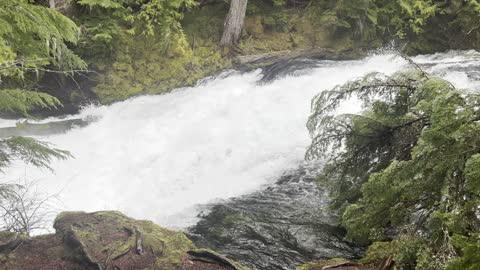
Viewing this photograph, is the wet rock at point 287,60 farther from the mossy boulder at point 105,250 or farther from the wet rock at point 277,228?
the mossy boulder at point 105,250

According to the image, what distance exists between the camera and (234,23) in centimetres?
Answer: 1353

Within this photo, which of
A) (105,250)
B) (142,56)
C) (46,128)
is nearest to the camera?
(105,250)

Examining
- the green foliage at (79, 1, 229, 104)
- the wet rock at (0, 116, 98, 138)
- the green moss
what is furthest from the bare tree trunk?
the green moss

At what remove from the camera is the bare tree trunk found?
43.8 feet

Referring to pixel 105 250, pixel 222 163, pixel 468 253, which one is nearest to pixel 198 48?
pixel 222 163

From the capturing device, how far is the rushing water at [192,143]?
819cm

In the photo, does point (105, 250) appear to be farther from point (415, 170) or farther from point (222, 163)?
point (222, 163)

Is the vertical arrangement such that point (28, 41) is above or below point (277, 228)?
above

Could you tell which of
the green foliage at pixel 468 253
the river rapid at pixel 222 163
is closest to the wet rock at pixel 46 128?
the river rapid at pixel 222 163

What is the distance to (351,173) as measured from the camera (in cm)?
557

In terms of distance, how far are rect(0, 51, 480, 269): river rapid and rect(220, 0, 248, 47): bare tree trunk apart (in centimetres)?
132

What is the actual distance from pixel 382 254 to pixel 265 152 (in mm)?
4416

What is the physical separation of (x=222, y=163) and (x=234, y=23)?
6337 mm

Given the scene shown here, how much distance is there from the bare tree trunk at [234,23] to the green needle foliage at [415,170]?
29.3 feet
